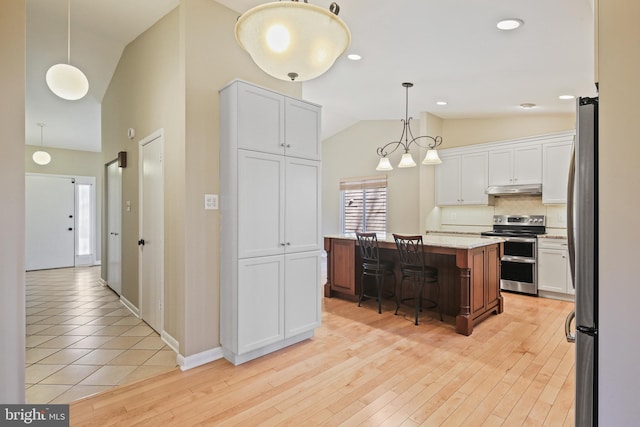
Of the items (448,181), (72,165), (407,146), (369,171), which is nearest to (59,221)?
(72,165)

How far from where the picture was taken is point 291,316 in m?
3.06

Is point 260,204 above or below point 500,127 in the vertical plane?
below

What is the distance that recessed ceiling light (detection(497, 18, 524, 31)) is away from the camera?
268 centimetres

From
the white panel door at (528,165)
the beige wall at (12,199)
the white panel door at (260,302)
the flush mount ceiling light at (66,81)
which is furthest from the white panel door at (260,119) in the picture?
the white panel door at (528,165)

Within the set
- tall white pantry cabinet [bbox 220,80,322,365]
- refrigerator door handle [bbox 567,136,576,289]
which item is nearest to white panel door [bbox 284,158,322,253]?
tall white pantry cabinet [bbox 220,80,322,365]

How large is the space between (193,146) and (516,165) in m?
4.66

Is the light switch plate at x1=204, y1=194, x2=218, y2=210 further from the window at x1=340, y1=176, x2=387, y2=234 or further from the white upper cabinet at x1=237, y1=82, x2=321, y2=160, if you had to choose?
the window at x1=340, y1=176, x2=387, y2=234

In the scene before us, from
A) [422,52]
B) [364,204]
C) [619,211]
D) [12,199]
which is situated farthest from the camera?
[364,204]

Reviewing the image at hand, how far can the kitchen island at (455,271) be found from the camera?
345 centimetres

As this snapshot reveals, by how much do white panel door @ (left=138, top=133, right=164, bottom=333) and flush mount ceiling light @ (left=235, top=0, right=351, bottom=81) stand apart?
6.85 ft

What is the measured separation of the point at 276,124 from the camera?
291 cm

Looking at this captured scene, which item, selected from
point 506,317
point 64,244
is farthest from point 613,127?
point 64,244

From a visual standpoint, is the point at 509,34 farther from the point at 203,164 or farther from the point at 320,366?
the point at 320,366

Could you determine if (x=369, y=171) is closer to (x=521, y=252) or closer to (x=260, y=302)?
(x=521, y=252)
